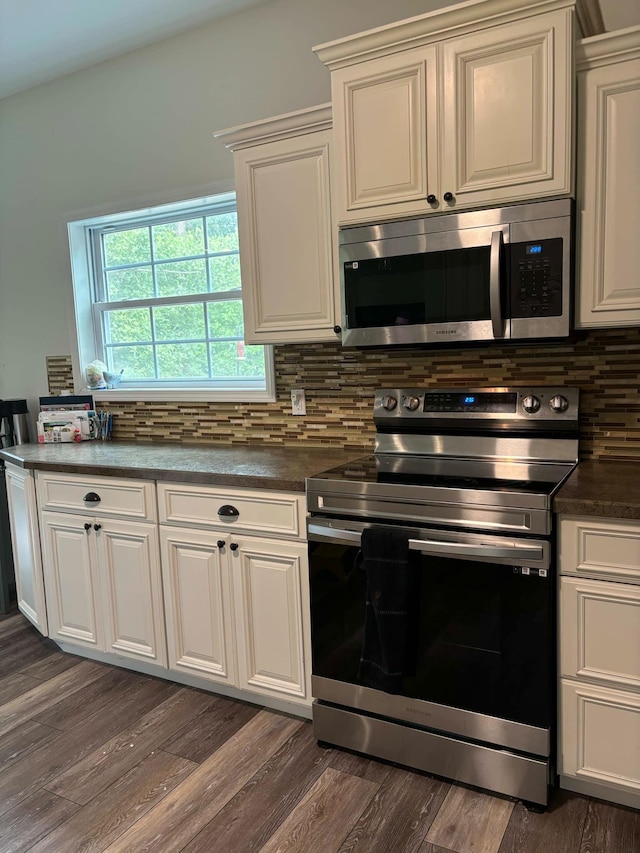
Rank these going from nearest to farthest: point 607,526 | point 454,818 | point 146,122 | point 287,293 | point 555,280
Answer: point 607,526
point 454,818
point 555,280
point 287,293
point 146,122

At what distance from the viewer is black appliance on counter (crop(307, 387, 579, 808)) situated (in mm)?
1747

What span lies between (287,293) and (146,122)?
138 cm

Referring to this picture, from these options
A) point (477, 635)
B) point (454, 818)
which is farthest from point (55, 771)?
point (477, 635)

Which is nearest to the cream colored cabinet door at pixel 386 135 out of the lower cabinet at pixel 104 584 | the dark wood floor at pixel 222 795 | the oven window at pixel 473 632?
the oven window at pixel 473 632

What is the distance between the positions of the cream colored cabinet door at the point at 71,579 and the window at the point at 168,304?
0.82 metres

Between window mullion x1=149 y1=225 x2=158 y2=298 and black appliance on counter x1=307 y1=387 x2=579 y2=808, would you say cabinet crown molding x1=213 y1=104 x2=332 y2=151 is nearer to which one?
window mullion x1=149 y1=225 x2=158 y2=298

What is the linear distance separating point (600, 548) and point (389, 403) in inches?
38.5

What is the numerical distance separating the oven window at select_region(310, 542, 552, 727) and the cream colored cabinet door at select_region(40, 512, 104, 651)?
1185 mm

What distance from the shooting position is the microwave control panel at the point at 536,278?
1897mm

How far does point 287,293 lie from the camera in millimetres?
2420

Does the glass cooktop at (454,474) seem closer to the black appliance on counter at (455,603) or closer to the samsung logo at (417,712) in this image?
the black appliance on counter at (455,603)

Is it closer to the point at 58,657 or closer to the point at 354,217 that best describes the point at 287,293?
the point at 354,217

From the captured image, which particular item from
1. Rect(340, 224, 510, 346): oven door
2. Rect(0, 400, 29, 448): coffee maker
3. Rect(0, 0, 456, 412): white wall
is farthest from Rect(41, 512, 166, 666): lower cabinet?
Rect(0, 0, 456, 412): white wall

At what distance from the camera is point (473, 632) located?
181cm
